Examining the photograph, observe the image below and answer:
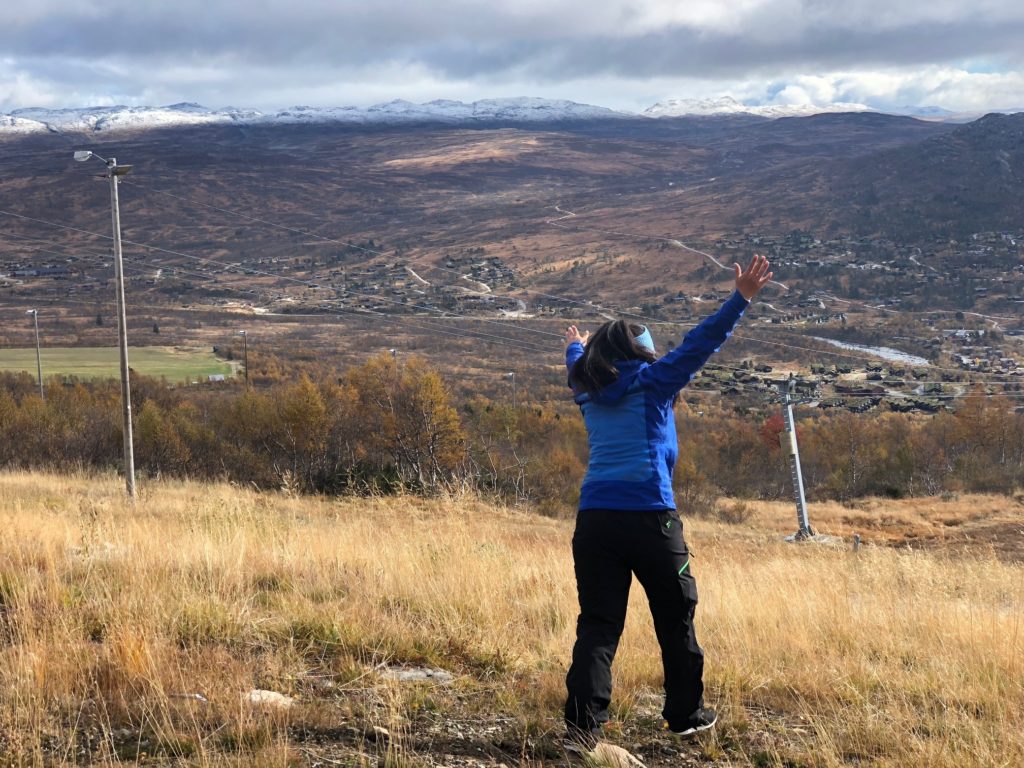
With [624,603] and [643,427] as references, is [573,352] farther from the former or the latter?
[624,603]

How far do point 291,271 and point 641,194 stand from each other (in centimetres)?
6601

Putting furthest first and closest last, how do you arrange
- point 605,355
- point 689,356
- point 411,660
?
point 411,660 < point 605,355 < point 689,356

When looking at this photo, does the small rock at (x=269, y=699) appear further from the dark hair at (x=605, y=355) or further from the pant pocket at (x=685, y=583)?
the dark hair at (x=605, y=355)

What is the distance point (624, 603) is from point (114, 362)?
69.7 metres

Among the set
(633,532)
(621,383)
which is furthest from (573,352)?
(633,532)

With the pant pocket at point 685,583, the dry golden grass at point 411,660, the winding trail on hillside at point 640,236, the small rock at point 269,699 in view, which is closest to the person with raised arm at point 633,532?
the pant pocket at point 685,583

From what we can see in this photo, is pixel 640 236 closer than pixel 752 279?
No

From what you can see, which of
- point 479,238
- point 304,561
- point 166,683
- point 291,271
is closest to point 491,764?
point 166,683

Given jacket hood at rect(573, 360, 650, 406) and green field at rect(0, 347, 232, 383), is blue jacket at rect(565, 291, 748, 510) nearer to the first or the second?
jacket hood at rect(573, 360, 650, 406)

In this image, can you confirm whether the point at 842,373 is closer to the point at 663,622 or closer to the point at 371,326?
the point at 371,326

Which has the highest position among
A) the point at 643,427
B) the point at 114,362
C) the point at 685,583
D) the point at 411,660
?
the point at 643,427

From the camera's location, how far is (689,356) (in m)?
3.50

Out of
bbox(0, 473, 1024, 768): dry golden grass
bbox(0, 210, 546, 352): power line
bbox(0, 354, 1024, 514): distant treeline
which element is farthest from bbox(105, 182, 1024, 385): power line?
bbox(0, 473, 1024, 768): dry golden grass

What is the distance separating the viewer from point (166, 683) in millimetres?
3570
